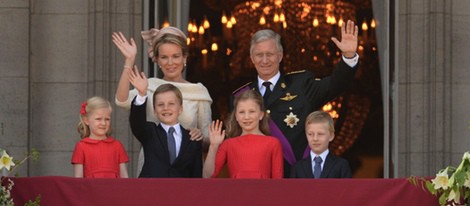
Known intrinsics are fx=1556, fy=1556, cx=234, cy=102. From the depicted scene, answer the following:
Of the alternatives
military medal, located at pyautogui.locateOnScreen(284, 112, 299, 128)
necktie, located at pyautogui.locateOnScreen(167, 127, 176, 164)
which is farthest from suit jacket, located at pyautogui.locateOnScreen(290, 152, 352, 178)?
necktie, located at pyautogui.locateOnScreen(167, 127, 176, 164)

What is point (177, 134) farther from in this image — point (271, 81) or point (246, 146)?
point (271, 81)

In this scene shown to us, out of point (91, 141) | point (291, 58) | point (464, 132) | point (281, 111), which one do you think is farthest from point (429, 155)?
point (291, 58)

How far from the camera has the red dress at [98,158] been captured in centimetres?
1145

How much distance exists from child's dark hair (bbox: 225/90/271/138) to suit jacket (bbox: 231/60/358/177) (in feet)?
1.07

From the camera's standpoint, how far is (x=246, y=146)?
1123cm

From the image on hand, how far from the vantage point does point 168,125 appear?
37.6 feet

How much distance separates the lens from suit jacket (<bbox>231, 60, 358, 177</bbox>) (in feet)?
38.5

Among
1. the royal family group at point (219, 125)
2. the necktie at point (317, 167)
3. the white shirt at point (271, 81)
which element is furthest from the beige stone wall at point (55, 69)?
the necktie at point (317, 167)

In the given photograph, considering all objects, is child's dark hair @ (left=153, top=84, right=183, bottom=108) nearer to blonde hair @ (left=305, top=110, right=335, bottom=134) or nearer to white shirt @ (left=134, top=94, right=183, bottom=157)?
white shirt @ (left=134, top=94, right=183, bottom=157)

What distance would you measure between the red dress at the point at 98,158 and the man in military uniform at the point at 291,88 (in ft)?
3.84

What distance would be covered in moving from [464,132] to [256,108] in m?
3.63

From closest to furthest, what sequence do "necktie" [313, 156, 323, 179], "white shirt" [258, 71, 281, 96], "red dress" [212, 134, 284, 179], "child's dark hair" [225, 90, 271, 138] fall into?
"red dress" [212, 134, 284, 179] < "necktie" [313, 156, 323, 179] < "child's dark hair" [225, 90, 271, 138] < "white shirt" [258, 71, 281, 96]

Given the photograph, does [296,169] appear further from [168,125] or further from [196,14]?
[196,14]

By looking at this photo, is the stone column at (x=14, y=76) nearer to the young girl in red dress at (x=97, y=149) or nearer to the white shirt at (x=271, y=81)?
the young girl in red dress at (x=97, y=149)
